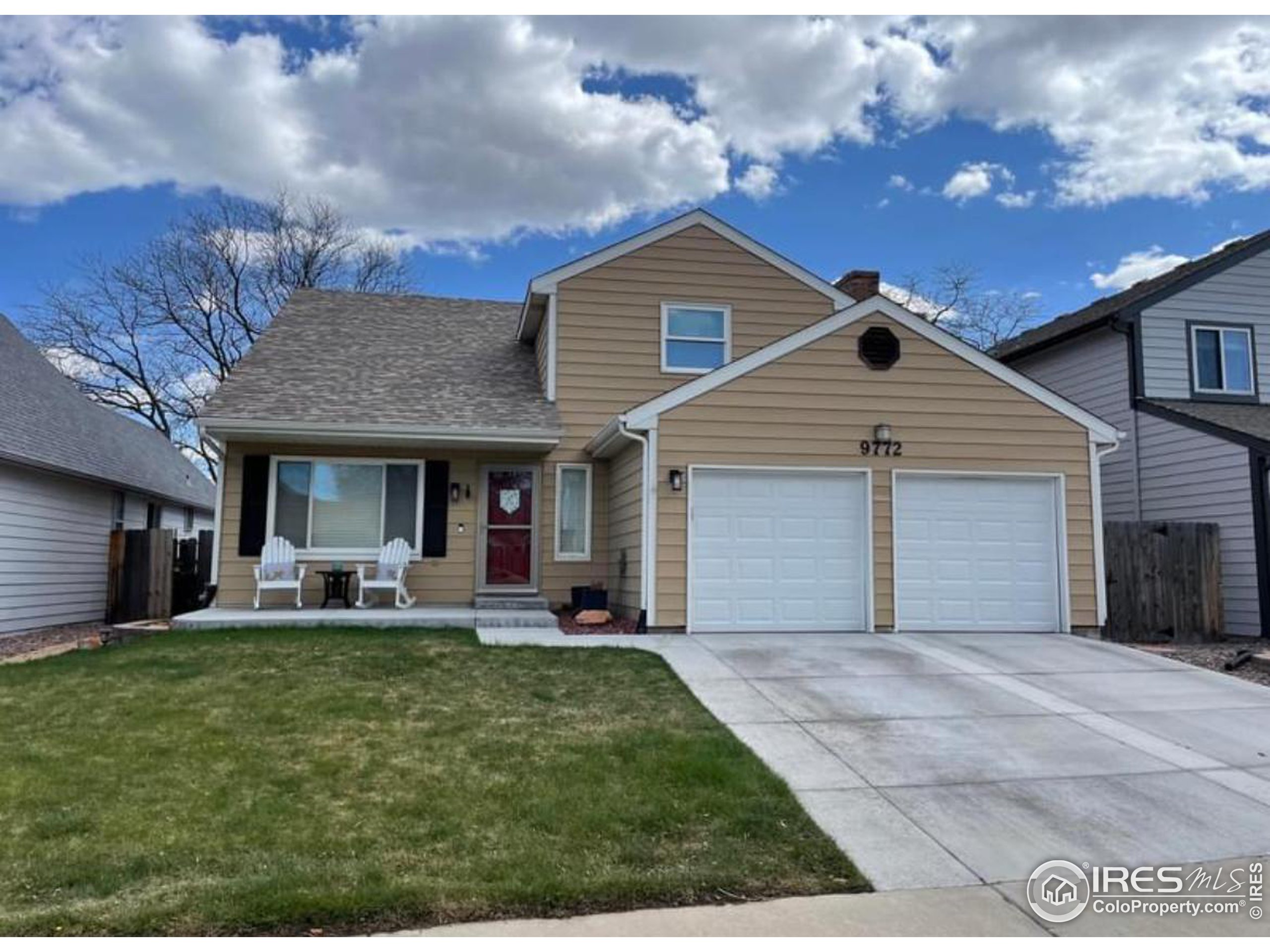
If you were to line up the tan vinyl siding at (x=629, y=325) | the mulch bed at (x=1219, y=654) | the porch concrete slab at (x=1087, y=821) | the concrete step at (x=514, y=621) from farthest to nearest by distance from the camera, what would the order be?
1. the tan vinyl siding at (x=629, y=325)
2. the concrete step at (x=514, y=621)
3. the mulch bed at (x=1219, y=654)
4. the porch concrete slab at (x=1087, y=821)

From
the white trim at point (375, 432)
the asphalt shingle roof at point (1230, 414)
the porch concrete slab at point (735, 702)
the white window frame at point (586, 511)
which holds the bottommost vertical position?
the porch concrete slab at point (735, 702)

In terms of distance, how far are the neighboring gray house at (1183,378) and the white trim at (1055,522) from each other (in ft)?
11.7

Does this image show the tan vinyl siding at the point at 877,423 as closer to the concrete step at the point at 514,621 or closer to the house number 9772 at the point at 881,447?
the house number 9772 at the point at 881,447

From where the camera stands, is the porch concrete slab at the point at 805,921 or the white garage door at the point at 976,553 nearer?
the porch concrete slab at the point at 805,921

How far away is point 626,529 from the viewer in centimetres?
1128

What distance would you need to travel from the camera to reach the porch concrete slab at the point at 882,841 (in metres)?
3.82

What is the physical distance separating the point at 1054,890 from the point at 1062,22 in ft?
22.2

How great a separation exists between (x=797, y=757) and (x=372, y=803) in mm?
2656

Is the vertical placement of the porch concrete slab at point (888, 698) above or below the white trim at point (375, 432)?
below

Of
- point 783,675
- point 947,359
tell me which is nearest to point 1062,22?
point 947,359

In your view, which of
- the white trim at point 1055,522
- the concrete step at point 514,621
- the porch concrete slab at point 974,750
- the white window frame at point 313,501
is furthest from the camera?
the white window frame at point 313,501

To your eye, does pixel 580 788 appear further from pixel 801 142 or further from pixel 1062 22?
pixel 801 142

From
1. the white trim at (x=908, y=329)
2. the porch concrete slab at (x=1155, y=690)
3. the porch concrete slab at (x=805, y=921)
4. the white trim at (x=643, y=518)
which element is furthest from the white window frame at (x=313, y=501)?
the porch concrete slab at (x=805, y=921)

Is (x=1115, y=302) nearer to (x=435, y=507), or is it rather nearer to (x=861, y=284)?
(x=861, y=284)
